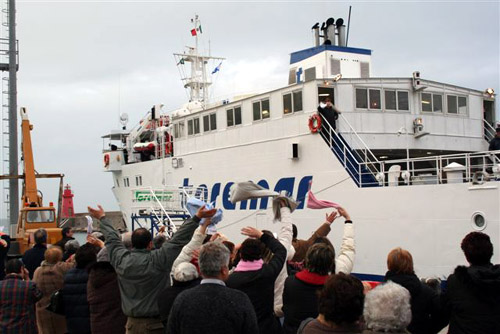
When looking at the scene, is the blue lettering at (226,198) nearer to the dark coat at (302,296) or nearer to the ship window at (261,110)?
the ship window at (261,110)

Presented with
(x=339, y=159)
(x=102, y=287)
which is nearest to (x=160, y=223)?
(x=339, y=159)

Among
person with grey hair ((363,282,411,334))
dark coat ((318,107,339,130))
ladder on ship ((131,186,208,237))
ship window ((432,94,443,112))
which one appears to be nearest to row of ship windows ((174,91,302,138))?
dark coat ((318,107,339,130))

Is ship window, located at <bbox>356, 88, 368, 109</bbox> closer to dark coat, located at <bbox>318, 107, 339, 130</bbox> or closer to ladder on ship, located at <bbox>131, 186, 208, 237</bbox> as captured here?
dark coat, located at <bbox>318, 107, 339, 130</bbox>

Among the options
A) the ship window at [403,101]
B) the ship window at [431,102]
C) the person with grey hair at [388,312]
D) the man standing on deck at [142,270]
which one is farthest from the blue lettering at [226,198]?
the person with grey hair at [388,312]

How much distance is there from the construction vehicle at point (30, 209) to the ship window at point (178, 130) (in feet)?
18.5

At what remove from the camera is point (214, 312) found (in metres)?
3.84

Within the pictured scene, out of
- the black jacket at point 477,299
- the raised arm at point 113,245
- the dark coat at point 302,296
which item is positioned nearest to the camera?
the black jacket at point 477,299

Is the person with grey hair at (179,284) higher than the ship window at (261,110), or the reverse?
the ship window at (261,110)

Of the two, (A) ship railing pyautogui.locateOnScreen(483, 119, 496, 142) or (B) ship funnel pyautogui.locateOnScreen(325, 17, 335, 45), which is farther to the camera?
(B) ship funnel pyautogui.locateOnScreen(325, 17, 335, 45)

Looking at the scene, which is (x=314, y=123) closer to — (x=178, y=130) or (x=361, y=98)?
(x=361, y=98)

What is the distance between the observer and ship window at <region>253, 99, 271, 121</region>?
731 inches

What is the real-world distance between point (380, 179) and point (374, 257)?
2.04 m

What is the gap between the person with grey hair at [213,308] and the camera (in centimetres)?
383

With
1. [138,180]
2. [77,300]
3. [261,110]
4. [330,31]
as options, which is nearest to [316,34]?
[330,31]
